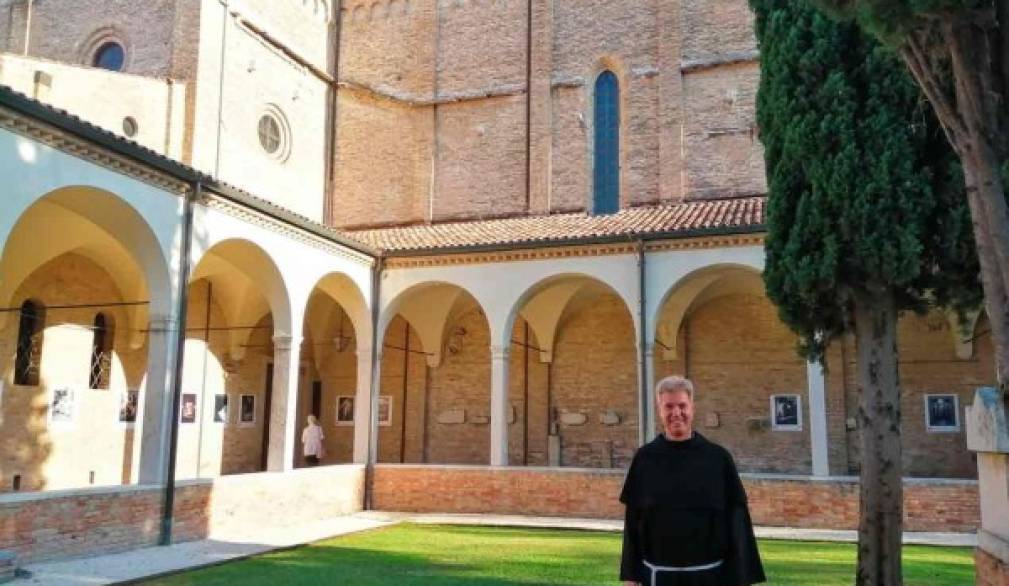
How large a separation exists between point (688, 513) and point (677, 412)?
0.39 meters

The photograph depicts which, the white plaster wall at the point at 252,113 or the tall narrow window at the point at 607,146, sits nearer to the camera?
the white plaster wall at the point at 252,113

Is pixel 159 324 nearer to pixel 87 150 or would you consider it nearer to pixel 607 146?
pixel 87 150

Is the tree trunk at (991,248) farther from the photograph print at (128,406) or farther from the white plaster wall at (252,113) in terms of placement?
the white plaster wall at (252,113)

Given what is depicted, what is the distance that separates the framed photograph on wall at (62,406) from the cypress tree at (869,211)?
35.7 ft

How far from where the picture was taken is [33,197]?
845 centimetres

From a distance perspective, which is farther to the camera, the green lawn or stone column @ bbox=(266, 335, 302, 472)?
stone column @ bbox=(266, 335, 302, 472)

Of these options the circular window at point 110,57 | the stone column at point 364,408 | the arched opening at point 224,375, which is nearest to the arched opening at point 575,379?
the stone column at point 364,408

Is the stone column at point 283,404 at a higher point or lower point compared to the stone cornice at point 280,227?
lower

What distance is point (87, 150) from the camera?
9.16 m

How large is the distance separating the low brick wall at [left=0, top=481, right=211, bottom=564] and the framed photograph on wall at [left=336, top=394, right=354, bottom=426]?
8440 millimetres

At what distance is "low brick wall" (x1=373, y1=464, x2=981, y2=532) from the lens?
1198cm

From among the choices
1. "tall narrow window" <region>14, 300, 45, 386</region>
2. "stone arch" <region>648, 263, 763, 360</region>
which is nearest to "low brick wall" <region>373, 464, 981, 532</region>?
"stone arch" <region>648, 263, 763, 360</region>

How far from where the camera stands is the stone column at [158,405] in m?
10.1

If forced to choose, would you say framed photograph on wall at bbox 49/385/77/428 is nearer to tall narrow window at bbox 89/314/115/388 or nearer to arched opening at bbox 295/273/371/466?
tall narrow window at bbox 89/314/115/388
